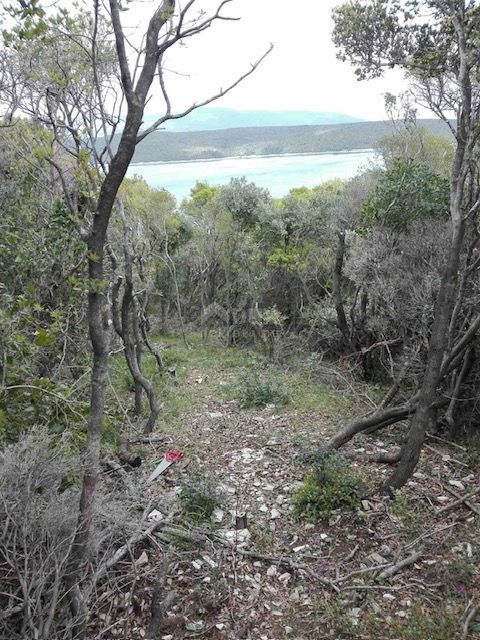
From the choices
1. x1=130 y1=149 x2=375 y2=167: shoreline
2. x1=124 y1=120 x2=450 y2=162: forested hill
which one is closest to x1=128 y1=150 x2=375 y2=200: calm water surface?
x1=130 y1=149 x2=375 y2=167: shoreline

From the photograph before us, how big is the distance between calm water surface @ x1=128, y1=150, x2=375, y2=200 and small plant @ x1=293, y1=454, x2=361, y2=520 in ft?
43.2

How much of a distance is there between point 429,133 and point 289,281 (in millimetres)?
6099

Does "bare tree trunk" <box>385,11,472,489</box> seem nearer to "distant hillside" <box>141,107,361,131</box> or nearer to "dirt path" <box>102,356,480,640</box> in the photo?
"dirt path" <box>102,356,480,640</box>

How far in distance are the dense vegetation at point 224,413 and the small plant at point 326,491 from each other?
0.02 metres

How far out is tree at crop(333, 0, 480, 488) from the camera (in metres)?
4.62

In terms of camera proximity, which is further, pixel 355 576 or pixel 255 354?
pixel 255 354

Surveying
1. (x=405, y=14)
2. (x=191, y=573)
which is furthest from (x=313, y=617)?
(x=405, y=14)

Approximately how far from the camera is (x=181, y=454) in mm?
6391

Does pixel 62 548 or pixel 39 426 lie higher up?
pixel 39 426

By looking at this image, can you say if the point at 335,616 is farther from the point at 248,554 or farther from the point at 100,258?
the point at 100,258

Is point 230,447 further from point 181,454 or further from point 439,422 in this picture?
point 439,422

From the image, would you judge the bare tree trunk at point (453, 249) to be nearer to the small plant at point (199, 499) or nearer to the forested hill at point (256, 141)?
the small plant at point (199, 499)

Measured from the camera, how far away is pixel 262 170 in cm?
2016

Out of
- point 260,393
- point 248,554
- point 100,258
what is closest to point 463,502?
point 248,554
